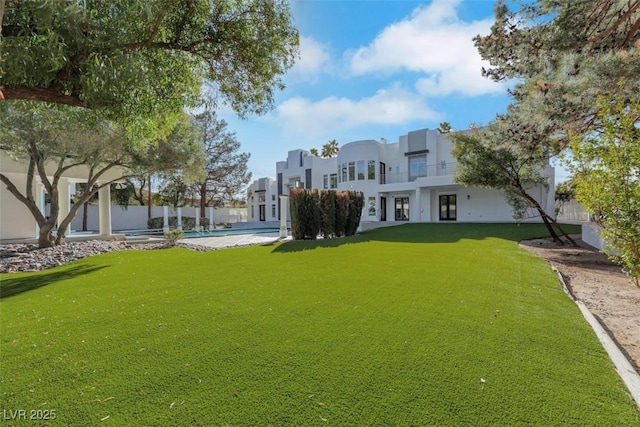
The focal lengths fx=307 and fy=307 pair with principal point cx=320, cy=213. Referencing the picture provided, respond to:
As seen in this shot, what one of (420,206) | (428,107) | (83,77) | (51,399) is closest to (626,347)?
(51,399)

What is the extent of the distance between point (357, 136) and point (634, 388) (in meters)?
29.6

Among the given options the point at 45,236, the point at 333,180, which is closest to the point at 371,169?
the point at 333,180

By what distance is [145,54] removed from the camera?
4.79 m

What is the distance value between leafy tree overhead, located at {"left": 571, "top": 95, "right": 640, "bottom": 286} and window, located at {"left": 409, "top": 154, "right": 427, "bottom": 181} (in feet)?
81.6

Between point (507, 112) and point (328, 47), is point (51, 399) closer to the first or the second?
point (328, 47)

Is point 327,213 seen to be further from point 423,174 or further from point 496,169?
point 423,174

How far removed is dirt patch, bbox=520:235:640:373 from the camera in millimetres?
4379

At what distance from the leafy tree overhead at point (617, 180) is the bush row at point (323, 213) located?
11845mm

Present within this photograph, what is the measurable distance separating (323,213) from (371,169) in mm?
14748

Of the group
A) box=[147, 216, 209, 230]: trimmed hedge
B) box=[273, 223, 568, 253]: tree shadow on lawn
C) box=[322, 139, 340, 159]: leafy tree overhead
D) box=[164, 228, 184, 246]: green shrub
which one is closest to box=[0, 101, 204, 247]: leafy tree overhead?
box=[164, 228, 184, 246]: green shrub

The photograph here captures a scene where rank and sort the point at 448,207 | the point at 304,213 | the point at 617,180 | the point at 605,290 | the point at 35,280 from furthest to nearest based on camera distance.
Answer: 1. the point at 448,207
2. the point at 304,213
3. the point at 35,280
4. the point at 605,290
5. the point at 617,180

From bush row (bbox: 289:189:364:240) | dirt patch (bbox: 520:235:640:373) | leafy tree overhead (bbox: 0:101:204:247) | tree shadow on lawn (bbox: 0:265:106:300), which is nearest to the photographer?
dirt patch (bbox: 520:235:640:373)

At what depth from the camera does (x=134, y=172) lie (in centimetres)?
1388

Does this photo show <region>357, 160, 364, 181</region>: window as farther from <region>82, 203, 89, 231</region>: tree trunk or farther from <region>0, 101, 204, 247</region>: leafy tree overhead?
<region>82, 203, 89, 231</region>: tree trunk
